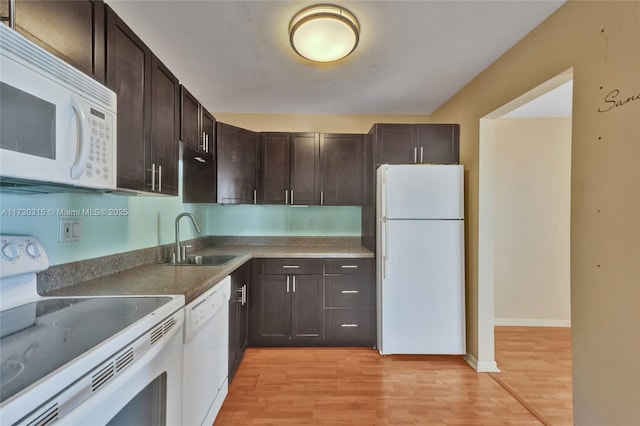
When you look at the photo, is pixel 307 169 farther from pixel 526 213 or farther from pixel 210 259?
pixel 526 213

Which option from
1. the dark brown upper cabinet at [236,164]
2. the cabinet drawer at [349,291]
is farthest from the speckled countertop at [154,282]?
the cabinet drawer at [349,291]

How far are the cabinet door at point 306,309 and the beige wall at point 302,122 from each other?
69.1 inches

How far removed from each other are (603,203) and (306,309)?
2.23 m

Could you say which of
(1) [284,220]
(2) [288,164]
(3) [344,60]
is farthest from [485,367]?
(3) [344,60]

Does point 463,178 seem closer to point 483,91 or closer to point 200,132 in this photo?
point 483,91

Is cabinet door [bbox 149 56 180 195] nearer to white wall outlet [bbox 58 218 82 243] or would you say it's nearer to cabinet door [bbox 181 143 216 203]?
white wall outlet [bbox 58 218 82 243]

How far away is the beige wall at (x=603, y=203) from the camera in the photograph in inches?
46.9

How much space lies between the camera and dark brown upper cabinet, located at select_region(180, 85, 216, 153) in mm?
1924

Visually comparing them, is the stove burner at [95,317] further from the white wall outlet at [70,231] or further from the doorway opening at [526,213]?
the doorway opening at [526,213]

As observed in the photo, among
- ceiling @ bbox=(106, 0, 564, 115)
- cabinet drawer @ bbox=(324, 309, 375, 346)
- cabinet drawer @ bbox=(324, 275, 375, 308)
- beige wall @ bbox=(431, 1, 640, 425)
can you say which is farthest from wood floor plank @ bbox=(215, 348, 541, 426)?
ceiling @ bbox=(106, 0, 564, 115)

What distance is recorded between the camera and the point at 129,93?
132cm

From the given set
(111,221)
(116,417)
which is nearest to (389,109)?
(111,221)

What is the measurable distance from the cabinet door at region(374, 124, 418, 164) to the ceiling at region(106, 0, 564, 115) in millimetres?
361

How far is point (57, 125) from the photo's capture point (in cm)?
86
